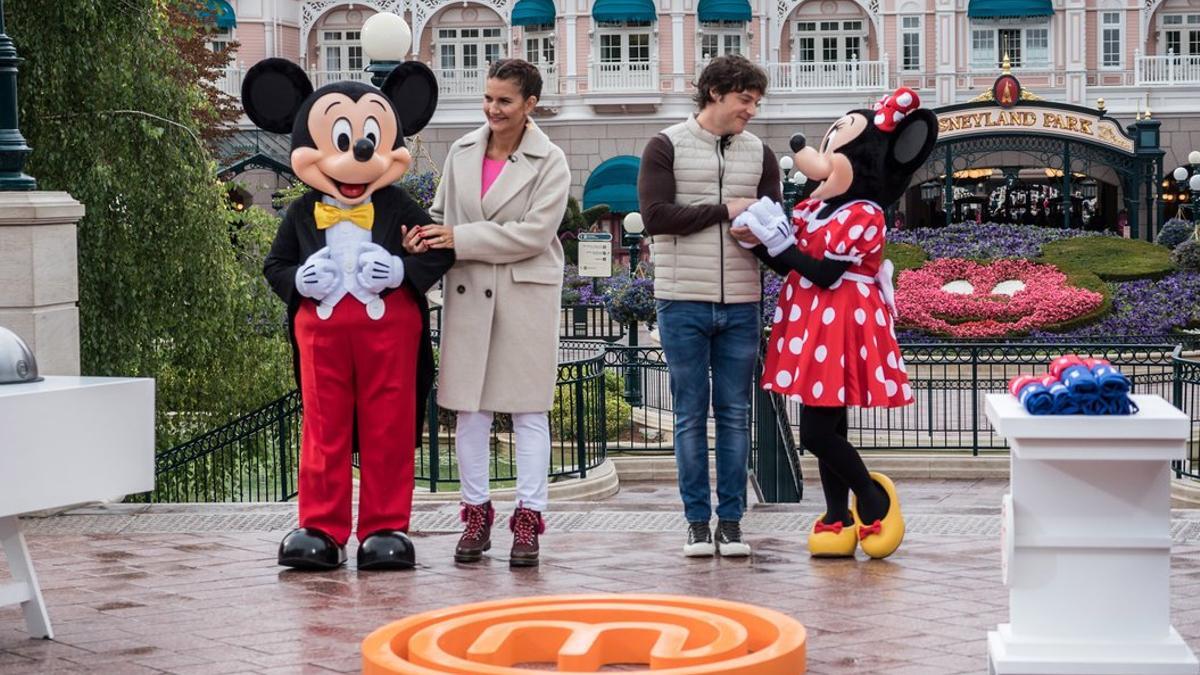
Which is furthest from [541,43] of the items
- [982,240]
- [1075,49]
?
[982,240]

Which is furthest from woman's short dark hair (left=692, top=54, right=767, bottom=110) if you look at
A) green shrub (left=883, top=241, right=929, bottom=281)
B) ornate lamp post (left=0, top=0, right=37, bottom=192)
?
green shrub (left=883, top=241, right=929, bottom=281)

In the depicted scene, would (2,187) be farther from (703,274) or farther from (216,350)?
(216,350)

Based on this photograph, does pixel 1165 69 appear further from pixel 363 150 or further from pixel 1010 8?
pixel 363 150

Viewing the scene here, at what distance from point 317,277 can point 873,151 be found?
228cm

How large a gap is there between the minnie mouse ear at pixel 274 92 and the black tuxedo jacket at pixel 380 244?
1.19 ft

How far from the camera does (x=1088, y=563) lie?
496cm

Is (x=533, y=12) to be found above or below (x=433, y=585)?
above

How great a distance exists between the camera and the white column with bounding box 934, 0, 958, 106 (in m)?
39.5

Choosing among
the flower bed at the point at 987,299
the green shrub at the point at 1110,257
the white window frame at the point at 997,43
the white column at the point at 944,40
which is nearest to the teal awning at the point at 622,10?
the white column at the point at 944,40

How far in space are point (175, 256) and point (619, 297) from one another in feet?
25.9

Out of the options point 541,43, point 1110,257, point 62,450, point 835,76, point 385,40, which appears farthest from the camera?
point 541,43

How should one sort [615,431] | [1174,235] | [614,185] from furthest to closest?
[614,185]
[1174,235]
[615,431]

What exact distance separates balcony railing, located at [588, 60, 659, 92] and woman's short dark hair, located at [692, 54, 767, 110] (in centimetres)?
3265

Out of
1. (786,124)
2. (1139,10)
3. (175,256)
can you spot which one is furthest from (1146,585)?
(1139,10)
